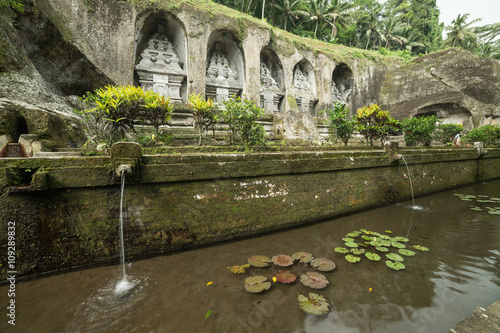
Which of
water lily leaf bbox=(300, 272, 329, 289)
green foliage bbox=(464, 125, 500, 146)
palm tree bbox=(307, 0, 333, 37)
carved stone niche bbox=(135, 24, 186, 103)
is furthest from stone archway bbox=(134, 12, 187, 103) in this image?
palm tree bbox=(307, 0, 333, 37)

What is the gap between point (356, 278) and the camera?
7.56 feet

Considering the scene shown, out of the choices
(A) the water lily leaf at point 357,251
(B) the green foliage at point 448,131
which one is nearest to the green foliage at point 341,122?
(A) the water lily leaf at point 357,251

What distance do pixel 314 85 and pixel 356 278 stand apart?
16600 millimetres

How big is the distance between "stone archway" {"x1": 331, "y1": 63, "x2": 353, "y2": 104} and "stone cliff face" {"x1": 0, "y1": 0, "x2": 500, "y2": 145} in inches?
3.5

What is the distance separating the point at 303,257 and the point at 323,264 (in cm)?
26

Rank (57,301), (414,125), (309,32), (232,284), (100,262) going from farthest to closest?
(309,32), (414,125), (100,262), (232,284), (57,301)

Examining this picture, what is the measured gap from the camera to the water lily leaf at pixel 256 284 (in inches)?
81.8

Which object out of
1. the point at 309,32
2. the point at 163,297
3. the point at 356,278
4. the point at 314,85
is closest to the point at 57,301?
the point at 163,297

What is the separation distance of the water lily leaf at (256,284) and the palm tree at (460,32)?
40097mm

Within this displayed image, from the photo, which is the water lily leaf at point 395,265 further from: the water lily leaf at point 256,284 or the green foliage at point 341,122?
the green foliage at point 341,122

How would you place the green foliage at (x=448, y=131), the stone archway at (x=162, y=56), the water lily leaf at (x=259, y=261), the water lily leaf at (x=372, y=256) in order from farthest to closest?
the stone archway at (x=162, y=56) → the green foliage at (x=448, y=131) → the water lily leaf at (x=372, y=256) → the water lily leaf at (x=259, y=261)

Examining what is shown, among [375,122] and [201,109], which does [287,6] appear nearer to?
[375,122]

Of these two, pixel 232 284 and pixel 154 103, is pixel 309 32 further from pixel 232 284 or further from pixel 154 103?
pixel 232 284

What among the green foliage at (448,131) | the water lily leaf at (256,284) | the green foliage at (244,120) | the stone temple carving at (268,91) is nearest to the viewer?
the water lily leaf at (256,284)
